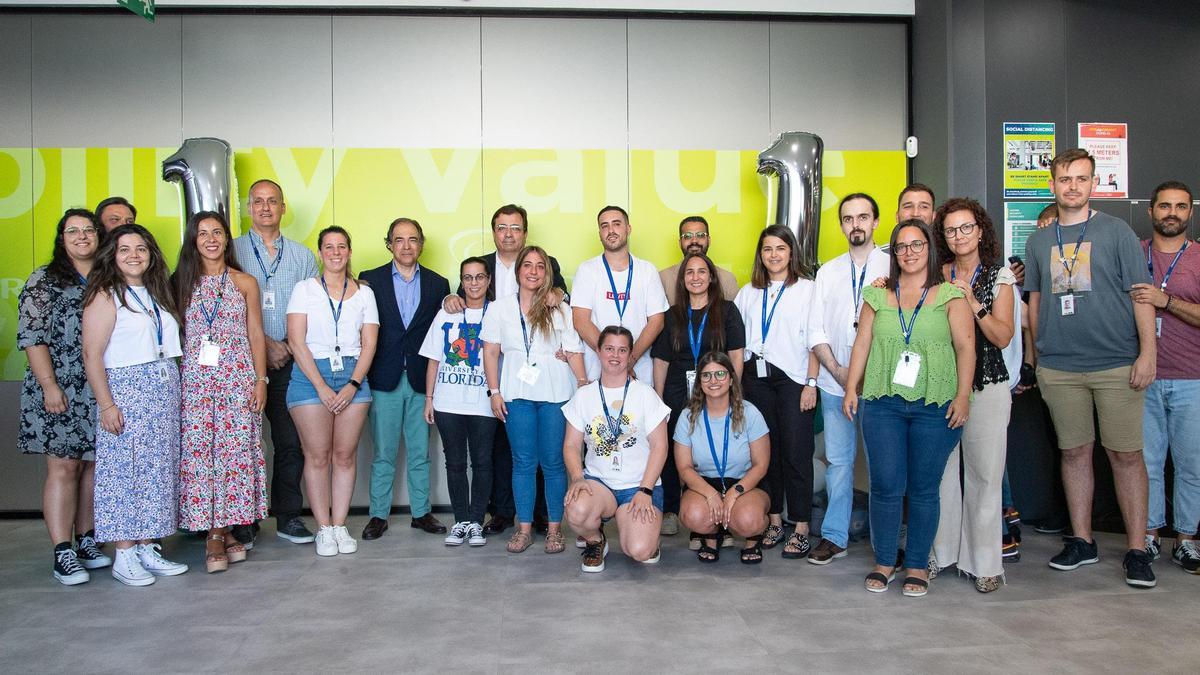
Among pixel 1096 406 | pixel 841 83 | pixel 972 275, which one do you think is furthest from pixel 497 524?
pixel 841 83

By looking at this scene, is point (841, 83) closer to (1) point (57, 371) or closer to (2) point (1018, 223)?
(2) point (1018, 223)

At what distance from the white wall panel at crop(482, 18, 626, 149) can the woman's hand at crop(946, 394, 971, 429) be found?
2.91 metres

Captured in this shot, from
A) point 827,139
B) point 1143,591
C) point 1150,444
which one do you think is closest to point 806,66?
point 827,139

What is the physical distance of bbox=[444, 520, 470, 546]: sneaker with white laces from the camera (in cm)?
436

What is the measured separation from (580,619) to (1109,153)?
4060mm

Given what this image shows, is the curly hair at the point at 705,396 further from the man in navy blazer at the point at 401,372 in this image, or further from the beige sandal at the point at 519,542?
the man in navy blazer at the point at 401,372

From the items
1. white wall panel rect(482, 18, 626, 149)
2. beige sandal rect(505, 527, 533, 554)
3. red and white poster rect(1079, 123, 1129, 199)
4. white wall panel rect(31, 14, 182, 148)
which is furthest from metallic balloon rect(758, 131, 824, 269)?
white wall panel rect(31, 14, 182, 148)

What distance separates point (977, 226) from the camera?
11.3 ft

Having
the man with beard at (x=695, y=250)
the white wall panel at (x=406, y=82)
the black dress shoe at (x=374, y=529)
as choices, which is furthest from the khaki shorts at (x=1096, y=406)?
the white wall panel at (x=406, y=82)

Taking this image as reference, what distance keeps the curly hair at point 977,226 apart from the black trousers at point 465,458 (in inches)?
91.7

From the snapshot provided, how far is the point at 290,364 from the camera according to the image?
14.6 ft

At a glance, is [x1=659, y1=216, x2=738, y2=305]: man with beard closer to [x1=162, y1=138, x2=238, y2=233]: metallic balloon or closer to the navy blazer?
the navy blazer

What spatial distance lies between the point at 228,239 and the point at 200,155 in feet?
3.74

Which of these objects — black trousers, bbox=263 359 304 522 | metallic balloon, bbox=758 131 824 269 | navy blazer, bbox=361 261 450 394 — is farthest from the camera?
metallic balloon, bbox=758 131 824 269
